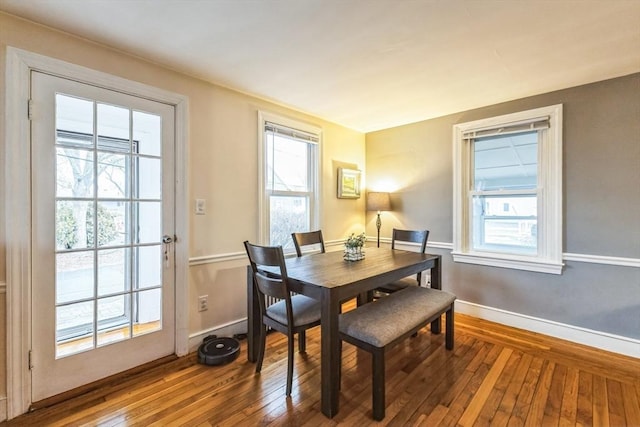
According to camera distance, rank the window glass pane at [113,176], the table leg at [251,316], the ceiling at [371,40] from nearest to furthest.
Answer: the ceiling at [371,40]
the window glass pane at [113,176]
the table leg at [251,316]

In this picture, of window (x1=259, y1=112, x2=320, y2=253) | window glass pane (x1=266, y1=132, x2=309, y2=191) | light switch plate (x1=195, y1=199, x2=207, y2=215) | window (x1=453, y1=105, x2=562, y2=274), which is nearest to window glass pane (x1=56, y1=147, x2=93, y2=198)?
light switch plate (x1=195, y1=199, x2=207, y2=215)

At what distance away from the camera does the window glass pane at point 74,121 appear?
5.81 feet

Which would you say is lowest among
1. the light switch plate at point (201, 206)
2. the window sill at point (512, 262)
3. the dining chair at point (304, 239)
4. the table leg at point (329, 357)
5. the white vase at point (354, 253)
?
the table leg at point (329, 357)

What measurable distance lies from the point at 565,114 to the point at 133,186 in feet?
11.9

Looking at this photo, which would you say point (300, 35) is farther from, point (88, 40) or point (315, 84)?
point (88, 40)

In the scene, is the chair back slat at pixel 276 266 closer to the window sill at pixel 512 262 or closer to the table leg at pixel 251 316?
the table leg at pixel 251 316

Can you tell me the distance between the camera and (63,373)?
1.79 metres

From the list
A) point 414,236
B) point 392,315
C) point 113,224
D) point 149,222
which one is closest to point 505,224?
point 414,236

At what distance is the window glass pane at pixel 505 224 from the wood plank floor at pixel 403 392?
3.21 feet

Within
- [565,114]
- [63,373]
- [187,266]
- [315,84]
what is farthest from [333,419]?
[565,114]

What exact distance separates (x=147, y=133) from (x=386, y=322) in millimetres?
2155

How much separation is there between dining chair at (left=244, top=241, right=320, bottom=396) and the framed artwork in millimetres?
1826

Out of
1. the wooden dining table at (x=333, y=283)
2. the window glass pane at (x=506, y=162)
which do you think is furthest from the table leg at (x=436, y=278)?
the window glass pane at (x=506, y=162)

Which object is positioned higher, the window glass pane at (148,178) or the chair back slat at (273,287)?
the window glass pane at (148,178)
